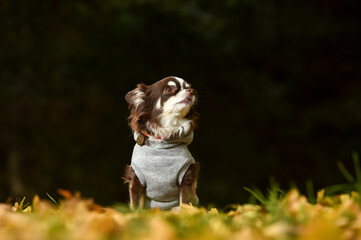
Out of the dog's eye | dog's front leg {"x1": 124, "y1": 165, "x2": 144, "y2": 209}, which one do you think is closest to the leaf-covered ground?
dog's front leg {"x1": 124, "y1": 165, "x2": 144, "y2": 209}

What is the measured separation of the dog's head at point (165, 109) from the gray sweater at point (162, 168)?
0.23ft

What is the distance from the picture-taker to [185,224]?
220 centimetres

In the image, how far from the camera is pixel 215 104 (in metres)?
7.75

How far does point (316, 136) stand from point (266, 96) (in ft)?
3.79

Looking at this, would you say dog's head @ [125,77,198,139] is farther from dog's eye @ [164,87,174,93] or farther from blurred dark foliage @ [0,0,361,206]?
blurred dark foliage @ [0,0,361,206]

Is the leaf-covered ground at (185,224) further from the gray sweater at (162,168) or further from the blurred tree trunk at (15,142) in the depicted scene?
the blurred tree trunk at (15,142)

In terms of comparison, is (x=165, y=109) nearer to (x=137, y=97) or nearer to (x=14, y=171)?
(x=137, y=97)

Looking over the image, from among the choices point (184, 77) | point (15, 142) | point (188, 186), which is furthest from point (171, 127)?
point (15, 142)

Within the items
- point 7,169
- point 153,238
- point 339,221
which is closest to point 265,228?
point 339,221

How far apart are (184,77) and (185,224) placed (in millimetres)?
5108

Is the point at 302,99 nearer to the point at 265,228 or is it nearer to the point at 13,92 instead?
the point at 13,92

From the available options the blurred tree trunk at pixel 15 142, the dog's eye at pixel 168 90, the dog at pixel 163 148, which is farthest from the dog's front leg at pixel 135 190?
the blurred tree trunk at pixel 15 142

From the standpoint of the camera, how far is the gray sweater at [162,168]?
2.96m

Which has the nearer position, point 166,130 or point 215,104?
point 166,130
